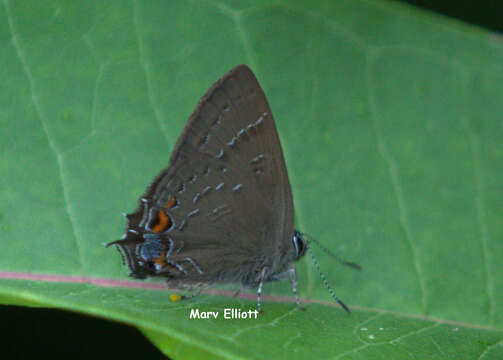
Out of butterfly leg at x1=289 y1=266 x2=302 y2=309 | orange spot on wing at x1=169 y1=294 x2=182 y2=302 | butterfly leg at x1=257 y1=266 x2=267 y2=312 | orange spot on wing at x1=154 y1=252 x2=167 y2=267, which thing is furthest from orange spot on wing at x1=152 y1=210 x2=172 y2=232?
butterfly leg at x1=289 y1=266 x2=302 y2=309

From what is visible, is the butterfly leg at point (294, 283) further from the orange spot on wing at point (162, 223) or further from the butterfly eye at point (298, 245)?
the orange spot on wing at point (162, 223)

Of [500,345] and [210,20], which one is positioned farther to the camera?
[210,20]

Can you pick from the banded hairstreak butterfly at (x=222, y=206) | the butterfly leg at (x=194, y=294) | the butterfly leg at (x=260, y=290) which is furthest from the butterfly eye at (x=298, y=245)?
the butterfly leg at (x=194, y=294)

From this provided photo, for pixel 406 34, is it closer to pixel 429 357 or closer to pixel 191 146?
pixel 191 146

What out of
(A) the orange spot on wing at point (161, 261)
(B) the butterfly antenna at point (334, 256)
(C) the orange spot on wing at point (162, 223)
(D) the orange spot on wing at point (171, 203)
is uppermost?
(D) the orange spot on wing at point (171, 203)

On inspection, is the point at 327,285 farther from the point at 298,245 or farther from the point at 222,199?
the point at 222,199

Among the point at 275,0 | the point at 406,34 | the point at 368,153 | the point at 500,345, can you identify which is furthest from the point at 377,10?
the point at 500,345

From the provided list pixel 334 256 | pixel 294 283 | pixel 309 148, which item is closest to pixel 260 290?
pixel 294 283
